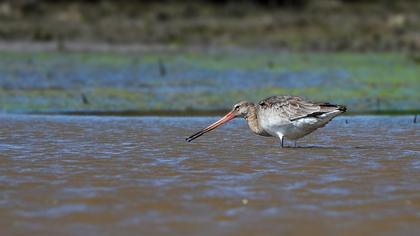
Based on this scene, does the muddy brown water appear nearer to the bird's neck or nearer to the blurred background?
the bird's neck

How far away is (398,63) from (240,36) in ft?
22.5

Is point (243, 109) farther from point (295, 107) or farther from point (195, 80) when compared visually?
point (195, 80)

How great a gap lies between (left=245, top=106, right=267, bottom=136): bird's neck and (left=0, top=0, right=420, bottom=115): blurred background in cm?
339

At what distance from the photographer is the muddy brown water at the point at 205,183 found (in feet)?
18.5

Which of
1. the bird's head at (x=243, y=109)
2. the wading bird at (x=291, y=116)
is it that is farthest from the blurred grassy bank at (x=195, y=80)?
the wading bird at (x=291, y=116)

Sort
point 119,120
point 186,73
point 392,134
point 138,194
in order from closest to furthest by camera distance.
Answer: point 138,194
point 392,134
point 119,120
point 186,73

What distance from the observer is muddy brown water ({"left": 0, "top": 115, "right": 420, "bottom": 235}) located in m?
5.63

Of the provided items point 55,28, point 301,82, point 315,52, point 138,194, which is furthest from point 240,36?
point 138,194

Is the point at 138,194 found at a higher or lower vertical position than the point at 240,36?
lower

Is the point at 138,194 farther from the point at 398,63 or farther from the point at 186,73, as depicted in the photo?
the point at 398,63

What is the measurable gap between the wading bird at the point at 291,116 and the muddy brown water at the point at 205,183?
192 millimetres

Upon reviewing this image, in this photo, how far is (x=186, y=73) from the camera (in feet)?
64.7

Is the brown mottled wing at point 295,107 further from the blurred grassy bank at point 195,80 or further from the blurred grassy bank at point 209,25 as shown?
the blurred grassy bank at point 209,25

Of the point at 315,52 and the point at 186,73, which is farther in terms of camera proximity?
the point at 315,52
